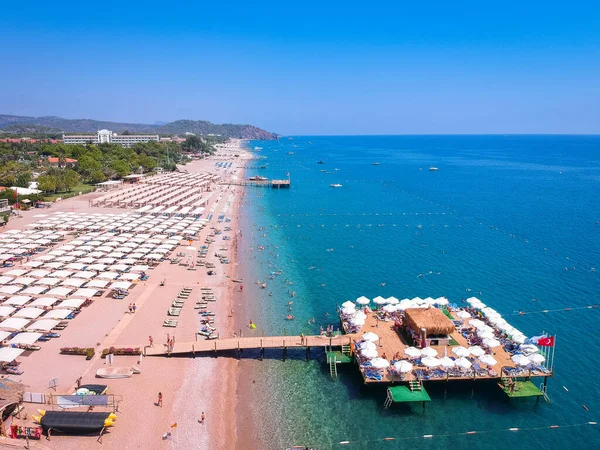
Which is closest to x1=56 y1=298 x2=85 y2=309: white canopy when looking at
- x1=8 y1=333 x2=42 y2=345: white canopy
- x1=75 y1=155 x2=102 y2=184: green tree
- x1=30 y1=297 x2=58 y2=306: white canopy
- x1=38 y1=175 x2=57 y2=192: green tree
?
x1=30 y1=297 x2=58 y2=306: white canopy

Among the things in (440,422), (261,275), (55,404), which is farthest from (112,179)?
(440,422)

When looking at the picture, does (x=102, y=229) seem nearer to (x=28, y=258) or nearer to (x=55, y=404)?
(x=28, y=258)

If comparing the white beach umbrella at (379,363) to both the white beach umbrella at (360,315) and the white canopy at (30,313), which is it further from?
the white canopy at (30,313)

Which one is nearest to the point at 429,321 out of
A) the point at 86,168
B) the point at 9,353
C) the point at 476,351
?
the point at 476,351

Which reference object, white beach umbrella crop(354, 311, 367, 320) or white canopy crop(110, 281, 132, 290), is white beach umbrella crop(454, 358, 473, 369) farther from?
white canopy crop(110, 281, 132, 290)

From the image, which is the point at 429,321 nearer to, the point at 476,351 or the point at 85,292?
the point at 476,351

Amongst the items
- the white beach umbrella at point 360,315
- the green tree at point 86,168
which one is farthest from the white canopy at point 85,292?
the green tree at point 86,168
